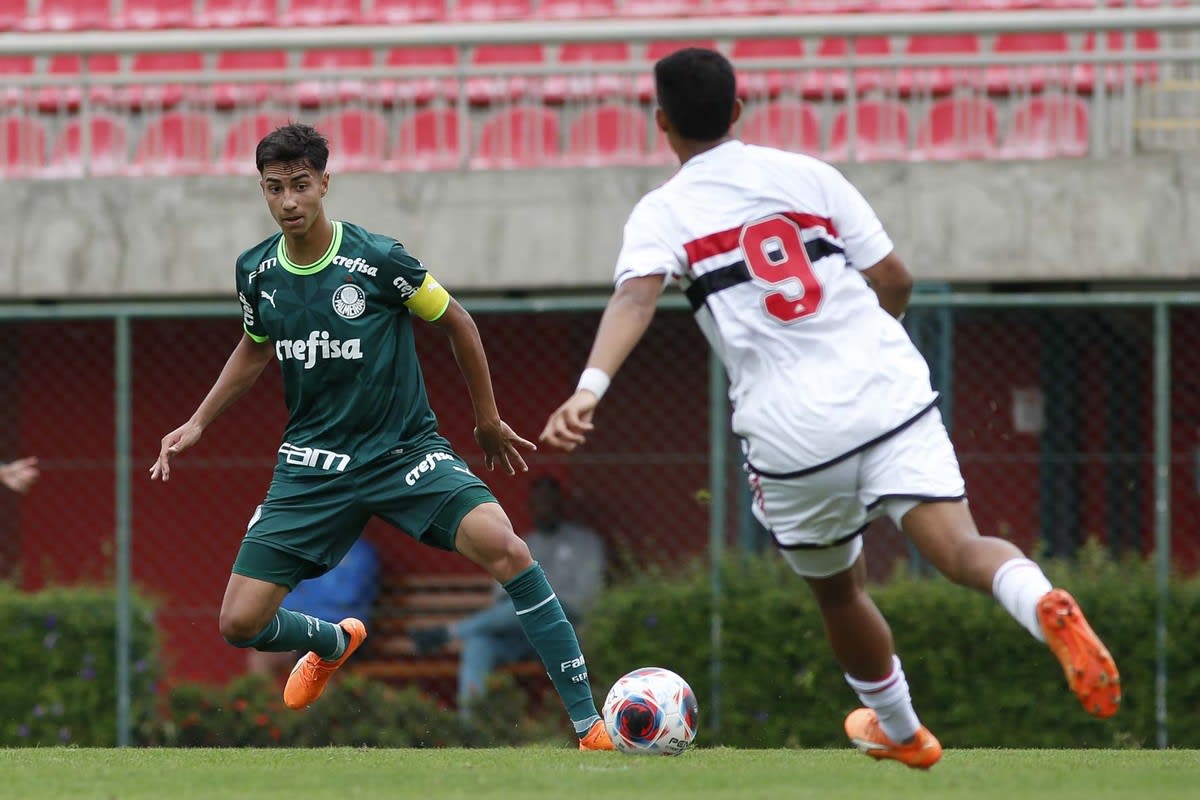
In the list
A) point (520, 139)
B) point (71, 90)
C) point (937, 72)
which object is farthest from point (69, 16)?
point (937, 72)

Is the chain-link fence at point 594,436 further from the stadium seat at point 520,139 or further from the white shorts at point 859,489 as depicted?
the white shorts at point 859,489

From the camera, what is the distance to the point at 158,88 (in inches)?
517

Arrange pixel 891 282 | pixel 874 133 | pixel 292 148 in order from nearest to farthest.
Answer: pixel 891 282 < pixel 292 148 < pixel 874 133

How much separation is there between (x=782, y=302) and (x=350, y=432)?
208 centimetres

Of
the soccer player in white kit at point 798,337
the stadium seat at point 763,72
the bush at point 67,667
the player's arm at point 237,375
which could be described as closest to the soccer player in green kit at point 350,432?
the player's arm at point 237,375

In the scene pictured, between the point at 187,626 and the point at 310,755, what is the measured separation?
563 centimetres

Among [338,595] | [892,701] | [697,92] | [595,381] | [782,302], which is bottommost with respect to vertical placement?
[338,595]

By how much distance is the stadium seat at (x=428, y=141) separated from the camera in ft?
41.0

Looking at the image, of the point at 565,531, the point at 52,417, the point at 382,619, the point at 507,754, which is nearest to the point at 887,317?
the point at 507,754

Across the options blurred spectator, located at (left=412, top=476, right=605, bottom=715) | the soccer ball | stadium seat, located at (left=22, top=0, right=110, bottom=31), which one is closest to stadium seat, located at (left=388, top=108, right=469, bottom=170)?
blurred spectator, located at (left=412, top=476, right=605, bottom=715)

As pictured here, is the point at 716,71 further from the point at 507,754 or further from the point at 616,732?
the point at 507,754

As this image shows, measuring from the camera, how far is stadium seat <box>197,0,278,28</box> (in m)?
15.1

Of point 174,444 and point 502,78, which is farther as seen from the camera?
point 502,78

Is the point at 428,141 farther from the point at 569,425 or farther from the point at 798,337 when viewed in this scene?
the point at 569,425
